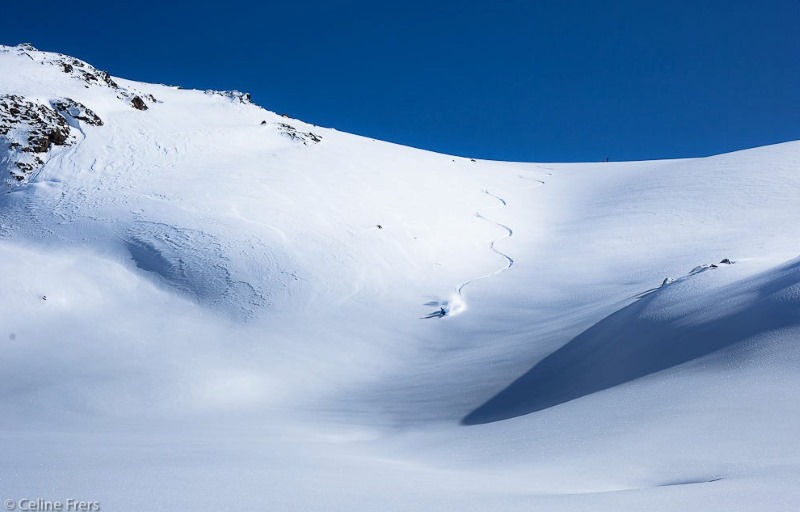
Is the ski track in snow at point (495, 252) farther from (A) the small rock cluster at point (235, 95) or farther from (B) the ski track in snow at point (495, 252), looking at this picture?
(A) the small rock cluster at point (235, 95)

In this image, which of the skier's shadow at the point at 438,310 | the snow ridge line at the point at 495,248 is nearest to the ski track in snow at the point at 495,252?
the snow ridge line at the point at 495,248

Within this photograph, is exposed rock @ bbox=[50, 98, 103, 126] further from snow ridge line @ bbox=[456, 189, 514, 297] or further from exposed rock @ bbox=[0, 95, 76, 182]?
snow ridge line @ bbox=[456, 189, 514, 297]

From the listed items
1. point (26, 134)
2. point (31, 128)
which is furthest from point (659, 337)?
point (31, 128)

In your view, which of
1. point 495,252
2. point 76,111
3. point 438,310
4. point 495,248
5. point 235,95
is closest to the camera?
point 438,310

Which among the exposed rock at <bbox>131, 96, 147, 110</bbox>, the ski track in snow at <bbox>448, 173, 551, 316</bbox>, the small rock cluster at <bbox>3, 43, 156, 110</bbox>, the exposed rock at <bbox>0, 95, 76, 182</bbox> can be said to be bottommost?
the ski track in snow at <bbox>448, 173, 551, 316</bbox>

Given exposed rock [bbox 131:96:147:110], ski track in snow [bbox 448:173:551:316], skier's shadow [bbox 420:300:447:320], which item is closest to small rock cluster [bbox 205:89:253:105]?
exposed rock [bbox 131:96:147:110]

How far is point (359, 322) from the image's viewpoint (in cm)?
978

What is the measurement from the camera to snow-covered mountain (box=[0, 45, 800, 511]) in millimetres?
3359

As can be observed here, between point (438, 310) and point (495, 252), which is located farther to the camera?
point (495, 252)

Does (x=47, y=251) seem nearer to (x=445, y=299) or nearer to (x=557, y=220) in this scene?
(x=445, y=299)

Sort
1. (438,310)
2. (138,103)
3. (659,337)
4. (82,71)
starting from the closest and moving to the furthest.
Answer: (659,337)
(438,310)
(138,103)
(82,71)

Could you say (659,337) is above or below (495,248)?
below

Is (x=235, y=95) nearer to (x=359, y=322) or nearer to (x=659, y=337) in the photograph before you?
(x=359, y=322)

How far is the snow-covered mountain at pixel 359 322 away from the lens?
3.36 metres
